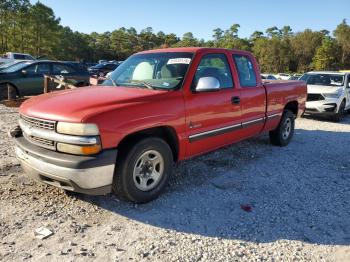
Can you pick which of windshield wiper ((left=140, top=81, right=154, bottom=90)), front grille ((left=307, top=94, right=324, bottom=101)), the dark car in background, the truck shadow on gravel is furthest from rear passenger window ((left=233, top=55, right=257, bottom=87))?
the dark car in background

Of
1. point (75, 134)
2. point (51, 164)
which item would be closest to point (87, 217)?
point (51, 164)

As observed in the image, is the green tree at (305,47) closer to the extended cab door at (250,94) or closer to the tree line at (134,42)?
the tree line at (134,42)

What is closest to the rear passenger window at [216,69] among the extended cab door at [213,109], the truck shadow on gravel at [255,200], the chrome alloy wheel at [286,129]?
the extended cab door at [213,109]

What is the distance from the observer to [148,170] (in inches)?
163

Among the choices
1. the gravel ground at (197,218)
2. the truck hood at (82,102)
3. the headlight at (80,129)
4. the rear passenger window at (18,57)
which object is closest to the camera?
the gravel ground at (197,218)

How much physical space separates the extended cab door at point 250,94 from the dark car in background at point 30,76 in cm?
684

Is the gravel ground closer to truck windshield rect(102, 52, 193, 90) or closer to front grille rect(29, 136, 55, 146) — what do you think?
front grille rect(29, 136, 55, 146)

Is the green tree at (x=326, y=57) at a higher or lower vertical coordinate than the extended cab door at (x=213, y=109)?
higher

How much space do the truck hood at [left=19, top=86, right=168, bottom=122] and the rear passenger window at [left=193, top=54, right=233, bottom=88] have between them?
860 millimetres

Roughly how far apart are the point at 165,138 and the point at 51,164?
1437 mm

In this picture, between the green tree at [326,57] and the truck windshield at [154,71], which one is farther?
the green tree at [326,57]

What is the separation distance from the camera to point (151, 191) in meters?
4.18

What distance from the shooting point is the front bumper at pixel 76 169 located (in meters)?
3.45

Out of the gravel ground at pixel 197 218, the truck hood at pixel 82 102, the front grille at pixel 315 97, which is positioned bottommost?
the gravel ground at pixel 197 218
